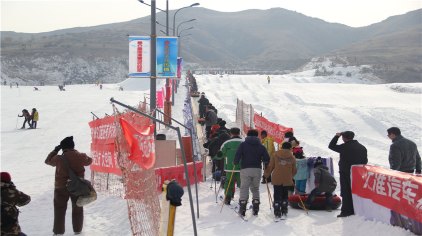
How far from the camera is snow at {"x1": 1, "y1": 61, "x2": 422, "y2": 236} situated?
870 centimetres

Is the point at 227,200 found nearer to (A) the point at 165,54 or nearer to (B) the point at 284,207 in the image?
(B) the point at 284,207

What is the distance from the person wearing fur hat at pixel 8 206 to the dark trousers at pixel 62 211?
2.06 metres

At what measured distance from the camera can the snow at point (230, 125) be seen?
870 centimetres

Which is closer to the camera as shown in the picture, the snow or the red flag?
the red flag

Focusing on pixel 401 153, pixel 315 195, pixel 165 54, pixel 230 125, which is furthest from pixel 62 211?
pixel 230 125

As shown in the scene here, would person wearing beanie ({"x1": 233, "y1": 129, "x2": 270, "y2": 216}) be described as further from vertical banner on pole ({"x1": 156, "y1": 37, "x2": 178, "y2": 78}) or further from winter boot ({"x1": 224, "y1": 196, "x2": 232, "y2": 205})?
vertical banner on pole ({"x1": 156, "y1": 37, "x2": 178, "y2": 78})

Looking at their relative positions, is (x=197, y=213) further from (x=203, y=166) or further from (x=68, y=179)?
(x=203, y=166)

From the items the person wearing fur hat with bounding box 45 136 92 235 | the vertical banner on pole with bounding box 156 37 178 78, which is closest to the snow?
the person wearing fur hat with bounding box 45 136 92 235

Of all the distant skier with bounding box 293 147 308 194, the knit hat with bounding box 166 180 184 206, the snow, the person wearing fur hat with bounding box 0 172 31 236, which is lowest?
the snow

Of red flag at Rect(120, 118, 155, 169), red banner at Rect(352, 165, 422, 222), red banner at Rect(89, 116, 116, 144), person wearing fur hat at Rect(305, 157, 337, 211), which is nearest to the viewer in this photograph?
red banner at Rect(352, 165, 422, 222)

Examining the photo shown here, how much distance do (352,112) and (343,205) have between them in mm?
23434

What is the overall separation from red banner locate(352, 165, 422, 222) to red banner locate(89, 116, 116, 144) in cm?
515

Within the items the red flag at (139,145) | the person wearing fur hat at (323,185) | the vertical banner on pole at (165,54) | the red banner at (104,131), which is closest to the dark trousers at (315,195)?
the person wearing fur hat at (323,185)

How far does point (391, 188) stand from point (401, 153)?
61.7 inches
